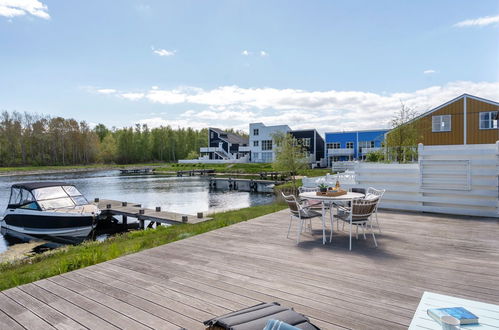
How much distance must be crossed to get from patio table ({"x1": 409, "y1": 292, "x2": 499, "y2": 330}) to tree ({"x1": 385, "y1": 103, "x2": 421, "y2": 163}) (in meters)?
14.2

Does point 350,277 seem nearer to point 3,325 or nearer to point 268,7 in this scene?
point 3,325

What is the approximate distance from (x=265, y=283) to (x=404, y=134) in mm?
14277

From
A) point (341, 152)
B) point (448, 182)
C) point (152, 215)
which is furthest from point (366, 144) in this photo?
point (152, 215)

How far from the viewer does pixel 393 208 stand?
7.49m

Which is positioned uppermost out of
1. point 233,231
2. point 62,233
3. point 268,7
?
point 268,7

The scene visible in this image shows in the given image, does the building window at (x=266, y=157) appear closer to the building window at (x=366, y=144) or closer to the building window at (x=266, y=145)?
the building window at (x=266, y=145)

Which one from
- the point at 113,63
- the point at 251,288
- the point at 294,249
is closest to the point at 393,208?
the point at 294,249

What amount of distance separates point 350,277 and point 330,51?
→ 1094cm

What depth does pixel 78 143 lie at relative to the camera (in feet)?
205

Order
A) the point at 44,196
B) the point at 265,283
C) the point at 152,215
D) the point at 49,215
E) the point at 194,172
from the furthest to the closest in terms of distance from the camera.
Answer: the point at 194,172, the point at 152,215, the point at 44,196, the point at 49,215, the point at 265,283

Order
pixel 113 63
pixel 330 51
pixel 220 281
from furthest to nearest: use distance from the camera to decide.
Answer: pixel 113 63 < pixel 330 51 < pixel 220 281

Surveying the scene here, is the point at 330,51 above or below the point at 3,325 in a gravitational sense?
above

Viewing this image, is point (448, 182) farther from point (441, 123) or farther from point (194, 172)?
point (194, 172)

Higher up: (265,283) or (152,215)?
(265,283)
